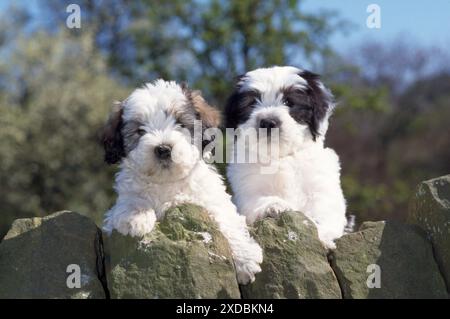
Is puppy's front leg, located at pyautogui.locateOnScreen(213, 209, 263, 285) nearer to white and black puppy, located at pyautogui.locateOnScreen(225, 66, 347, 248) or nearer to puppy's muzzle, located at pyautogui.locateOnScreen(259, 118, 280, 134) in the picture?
white and black puppy, located at pyautogui.locateOnScreen(225, 66, 347, 248)

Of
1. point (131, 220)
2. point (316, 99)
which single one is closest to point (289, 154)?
point (316, 99)

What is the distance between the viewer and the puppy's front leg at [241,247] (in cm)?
515

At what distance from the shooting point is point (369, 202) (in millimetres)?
23250

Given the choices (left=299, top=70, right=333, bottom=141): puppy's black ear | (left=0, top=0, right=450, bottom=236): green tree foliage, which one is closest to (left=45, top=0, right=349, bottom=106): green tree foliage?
(left=0, top=0, right=450, bottom=236): green tree foliage

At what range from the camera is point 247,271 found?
5.14 metres

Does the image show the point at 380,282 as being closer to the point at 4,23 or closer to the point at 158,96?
the point at 158,96

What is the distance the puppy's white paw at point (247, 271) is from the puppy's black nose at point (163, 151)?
1024 mm

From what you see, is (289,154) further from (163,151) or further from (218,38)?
Result: (218,38)

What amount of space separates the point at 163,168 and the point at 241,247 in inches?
34.3

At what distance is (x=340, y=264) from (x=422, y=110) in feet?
105

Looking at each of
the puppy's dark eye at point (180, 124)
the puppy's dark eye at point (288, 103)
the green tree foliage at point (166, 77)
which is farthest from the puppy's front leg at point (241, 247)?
the green tree foliage at point (166, 77)

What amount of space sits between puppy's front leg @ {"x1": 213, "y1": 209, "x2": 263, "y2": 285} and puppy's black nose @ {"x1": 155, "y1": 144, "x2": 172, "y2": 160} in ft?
2.13

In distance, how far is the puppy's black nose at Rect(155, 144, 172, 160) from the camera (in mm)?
5070

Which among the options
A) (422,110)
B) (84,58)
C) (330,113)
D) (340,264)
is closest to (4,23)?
(84,58)
